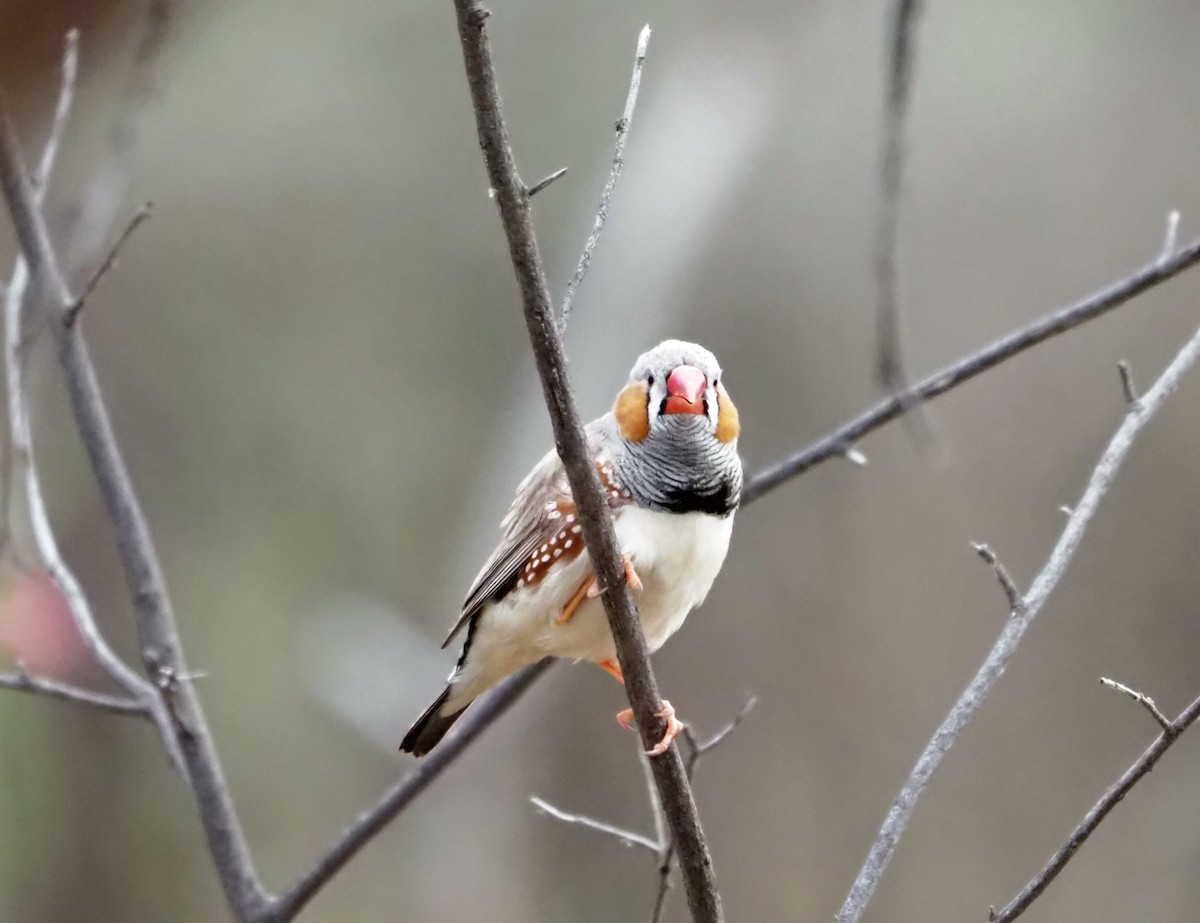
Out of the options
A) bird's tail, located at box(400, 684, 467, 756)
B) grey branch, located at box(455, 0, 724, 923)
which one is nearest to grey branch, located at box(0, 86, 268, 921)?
bird's tail, located at box(400, 684, 467, 756)

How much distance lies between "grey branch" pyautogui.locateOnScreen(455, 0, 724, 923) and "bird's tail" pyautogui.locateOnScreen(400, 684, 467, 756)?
66 cm

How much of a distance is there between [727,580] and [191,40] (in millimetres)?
2251

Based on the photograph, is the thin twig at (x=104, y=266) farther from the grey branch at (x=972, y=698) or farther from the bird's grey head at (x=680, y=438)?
the grey branch at (x=972, y=698)

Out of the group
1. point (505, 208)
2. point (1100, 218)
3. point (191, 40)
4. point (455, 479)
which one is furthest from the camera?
point (455, 479)

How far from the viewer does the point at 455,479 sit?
4.10 m

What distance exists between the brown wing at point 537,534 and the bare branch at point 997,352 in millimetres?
299

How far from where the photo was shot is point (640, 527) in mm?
1741

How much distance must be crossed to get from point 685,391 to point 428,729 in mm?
776

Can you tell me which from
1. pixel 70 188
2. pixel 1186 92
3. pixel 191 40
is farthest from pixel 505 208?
pixel 1186 92

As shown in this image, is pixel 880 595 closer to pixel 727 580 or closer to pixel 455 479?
pixel 727 580

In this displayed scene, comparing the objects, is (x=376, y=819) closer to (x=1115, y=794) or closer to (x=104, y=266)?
(x=104, y=266)

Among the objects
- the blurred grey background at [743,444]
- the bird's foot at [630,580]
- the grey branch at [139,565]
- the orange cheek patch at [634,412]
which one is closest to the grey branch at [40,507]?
the grey branch at [139,565]

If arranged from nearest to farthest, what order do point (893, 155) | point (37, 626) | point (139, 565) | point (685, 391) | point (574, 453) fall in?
point (893, 155), point (574, 453), point (685, 391), point (139, 565), point (37, 626)

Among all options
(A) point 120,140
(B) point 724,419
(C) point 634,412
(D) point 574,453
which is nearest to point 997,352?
(B) point 724,419
